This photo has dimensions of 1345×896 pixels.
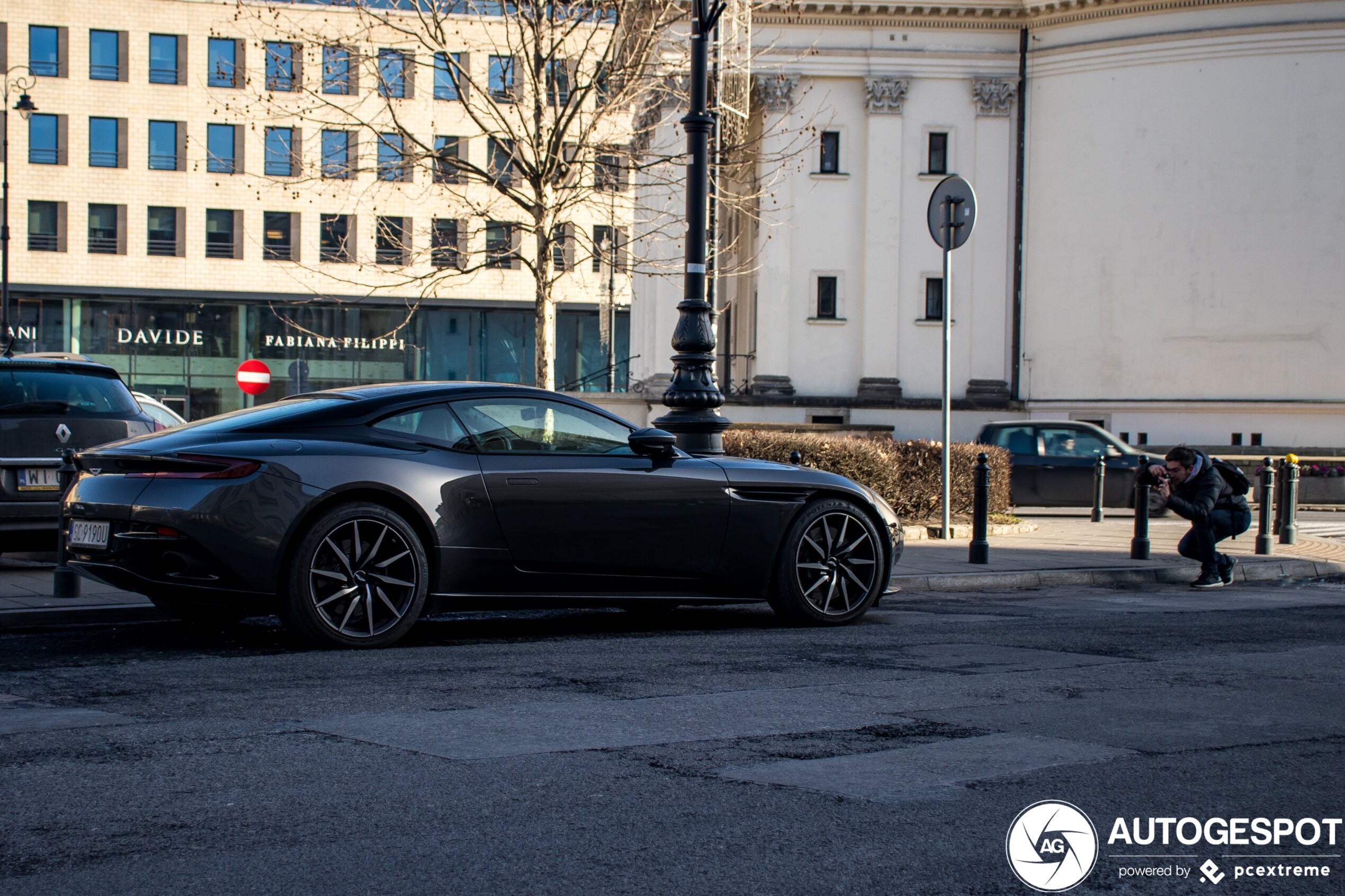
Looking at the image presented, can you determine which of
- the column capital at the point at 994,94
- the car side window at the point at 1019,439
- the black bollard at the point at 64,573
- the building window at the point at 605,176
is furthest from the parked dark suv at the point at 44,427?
the column capital at the point at 994,94

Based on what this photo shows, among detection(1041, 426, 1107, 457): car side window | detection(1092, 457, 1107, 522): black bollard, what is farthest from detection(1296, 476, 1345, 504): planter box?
detection(1092, 457, 1107, 522): black bollard

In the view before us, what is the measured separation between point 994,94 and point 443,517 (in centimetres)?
3245

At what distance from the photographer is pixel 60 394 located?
1050cm

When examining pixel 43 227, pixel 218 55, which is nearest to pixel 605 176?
pixel 218 55

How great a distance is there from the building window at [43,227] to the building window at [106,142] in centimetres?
220

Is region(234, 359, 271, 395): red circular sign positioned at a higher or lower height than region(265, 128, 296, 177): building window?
lower

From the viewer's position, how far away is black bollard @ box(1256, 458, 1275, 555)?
15.1m

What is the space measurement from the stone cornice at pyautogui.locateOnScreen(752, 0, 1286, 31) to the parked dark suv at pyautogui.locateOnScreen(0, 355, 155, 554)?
27857 millimetres

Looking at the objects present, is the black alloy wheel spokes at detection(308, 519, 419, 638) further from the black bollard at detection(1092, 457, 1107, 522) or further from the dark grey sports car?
the black bollard at detection(1092, 457, 1107, 522)

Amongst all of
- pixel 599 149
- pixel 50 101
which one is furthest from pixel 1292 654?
pixel 50 101

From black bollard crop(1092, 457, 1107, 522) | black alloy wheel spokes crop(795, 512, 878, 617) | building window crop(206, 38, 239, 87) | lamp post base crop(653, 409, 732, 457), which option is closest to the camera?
black alloy wheel spokes crop(795, 512, 878, 617)

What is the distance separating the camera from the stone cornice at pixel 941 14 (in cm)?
3600

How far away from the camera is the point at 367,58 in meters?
17.6

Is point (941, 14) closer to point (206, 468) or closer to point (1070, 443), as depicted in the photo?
point (1070, 443)
